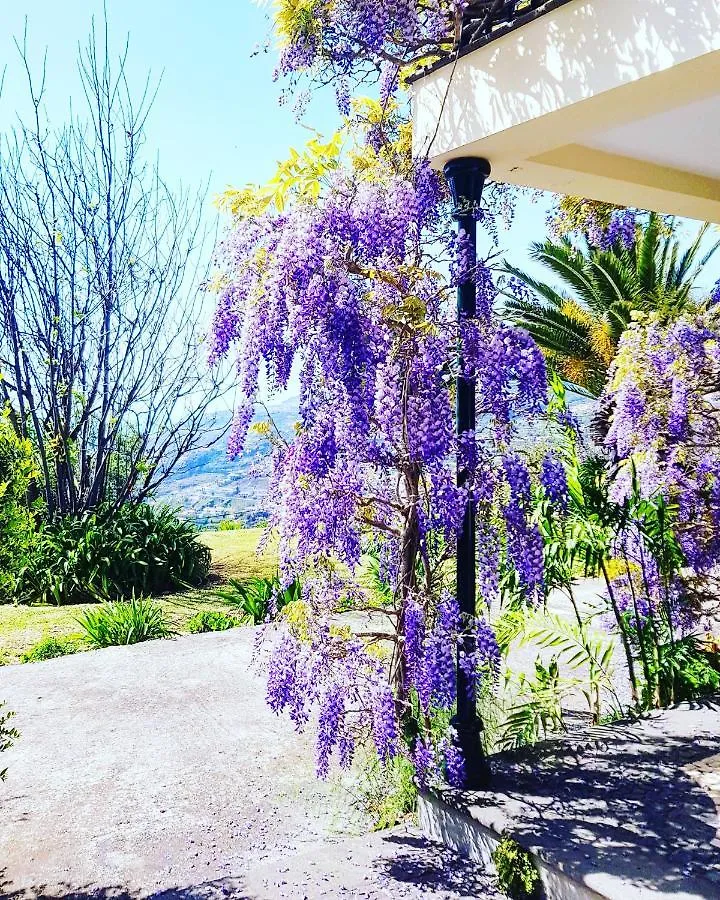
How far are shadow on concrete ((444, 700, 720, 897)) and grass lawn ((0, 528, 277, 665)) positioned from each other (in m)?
2.89

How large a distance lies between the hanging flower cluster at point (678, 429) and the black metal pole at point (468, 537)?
1.69 m

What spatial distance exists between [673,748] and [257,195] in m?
2.69

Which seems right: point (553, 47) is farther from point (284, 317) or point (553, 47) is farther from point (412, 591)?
point (412, 591)

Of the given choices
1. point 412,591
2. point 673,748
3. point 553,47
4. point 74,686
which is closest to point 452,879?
point 412,591

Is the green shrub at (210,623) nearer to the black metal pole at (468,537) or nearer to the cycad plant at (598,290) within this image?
the black metal pole at (468,537)

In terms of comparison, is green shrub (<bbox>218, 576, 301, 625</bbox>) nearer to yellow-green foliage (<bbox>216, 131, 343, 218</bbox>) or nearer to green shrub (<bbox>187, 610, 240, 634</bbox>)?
green shrub (<bbox>187, 610, 240, 634</bbox>)

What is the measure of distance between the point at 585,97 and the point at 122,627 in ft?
15.9

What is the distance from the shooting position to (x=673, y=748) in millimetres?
3248

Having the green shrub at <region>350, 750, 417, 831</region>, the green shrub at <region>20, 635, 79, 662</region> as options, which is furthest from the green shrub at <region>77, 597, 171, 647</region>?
the green shrub at <region>350, 750, 417, 831</region>

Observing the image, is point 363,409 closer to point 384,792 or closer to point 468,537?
point 468,537

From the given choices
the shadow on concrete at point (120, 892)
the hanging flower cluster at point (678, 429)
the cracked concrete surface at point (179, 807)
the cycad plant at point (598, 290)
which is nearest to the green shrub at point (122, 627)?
the cracked concrete surface at point (179, 807)

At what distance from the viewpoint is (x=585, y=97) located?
260 centimetres

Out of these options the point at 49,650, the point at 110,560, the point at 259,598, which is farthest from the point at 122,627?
the point at 110,560

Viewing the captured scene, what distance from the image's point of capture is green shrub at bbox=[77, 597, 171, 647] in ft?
19.6
